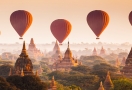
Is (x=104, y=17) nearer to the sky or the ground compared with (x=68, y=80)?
nearer to the sky

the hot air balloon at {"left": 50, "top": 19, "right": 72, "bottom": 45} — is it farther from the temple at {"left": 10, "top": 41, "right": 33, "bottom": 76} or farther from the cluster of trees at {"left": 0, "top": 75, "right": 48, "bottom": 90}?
the cluster of trees at {"left": 0, "top": 75, "right": 48, "bottom": 90}

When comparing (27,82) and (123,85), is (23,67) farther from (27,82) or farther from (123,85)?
(123,85)

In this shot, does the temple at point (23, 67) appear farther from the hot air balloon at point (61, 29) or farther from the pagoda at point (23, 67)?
the hot air balloon at point (61, 29)

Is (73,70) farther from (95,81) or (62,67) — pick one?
(95,81)

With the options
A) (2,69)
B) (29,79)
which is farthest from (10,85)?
(2,69)

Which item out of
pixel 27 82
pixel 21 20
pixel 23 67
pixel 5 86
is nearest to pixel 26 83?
pixel 27 82

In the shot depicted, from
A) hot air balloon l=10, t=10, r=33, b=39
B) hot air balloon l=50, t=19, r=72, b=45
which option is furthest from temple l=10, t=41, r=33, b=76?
hot air balloon l=50, t=19, r=72, b=45

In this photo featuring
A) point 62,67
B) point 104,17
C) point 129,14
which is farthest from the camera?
point 62,67
